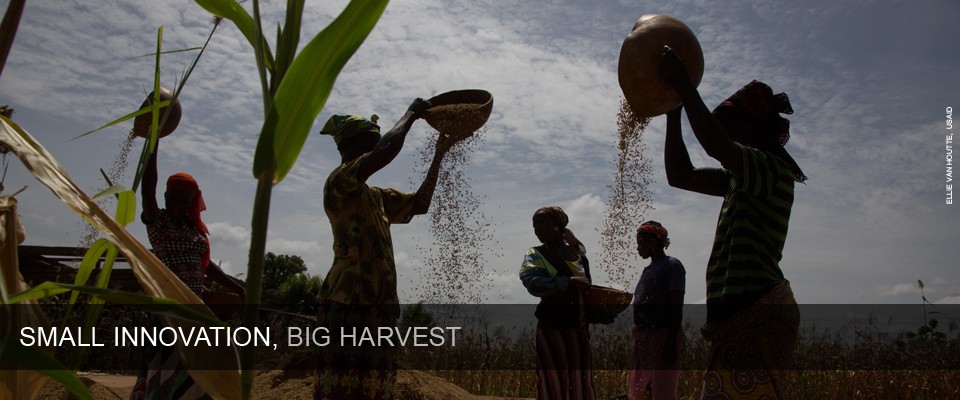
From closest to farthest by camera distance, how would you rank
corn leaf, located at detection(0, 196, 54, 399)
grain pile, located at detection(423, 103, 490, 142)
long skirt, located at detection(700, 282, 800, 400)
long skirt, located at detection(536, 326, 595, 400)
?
corn leaf, located at detection(0, 196, 54, 399) < long skirt, located at detection(700, 282, 800, 400) < grain pile, located at detection(423, 103, 490, 142) < long skirt, located at detection(536, 326, 595, 400)

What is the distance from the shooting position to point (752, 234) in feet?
6.63

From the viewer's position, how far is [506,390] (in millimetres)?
7395

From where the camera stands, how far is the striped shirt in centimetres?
198

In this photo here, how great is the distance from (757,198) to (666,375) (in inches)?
107

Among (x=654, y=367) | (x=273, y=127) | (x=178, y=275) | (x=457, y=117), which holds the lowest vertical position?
(x=654, y=367)

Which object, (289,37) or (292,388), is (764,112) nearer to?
(289,37)

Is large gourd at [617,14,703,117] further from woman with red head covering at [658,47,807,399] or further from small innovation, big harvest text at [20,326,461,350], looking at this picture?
small innovation, big harvest text at [20,326,461,350]

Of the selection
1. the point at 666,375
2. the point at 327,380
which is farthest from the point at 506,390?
the point at 327,380

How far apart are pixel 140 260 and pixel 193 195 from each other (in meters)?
2.58

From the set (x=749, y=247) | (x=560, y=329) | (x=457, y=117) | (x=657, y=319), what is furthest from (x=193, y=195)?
(x=657, y=319)

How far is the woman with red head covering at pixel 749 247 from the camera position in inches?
76.1

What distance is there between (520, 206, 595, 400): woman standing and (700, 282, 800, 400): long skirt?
211cm

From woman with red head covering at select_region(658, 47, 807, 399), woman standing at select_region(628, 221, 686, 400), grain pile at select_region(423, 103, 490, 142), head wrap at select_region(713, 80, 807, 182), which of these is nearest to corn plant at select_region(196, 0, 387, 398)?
woman with red head covering at select_region(658, 47, 807, 399)

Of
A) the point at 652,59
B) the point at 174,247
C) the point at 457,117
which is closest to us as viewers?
the point at 652,59
